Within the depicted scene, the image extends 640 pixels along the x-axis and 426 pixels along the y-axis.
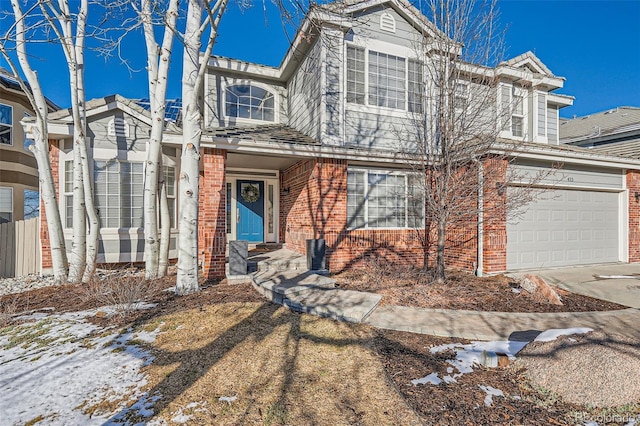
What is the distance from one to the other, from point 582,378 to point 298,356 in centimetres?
268

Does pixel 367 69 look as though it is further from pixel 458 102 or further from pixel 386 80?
pixel 458 102

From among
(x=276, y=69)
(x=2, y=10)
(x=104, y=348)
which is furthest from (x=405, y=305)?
(x=2, y=10)

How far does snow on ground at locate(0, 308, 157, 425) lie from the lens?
101 inches

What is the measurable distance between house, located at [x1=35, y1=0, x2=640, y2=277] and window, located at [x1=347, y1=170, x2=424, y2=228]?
1.2 inches

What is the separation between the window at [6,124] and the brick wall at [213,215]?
11004 mm

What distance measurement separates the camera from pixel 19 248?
8.66 metres

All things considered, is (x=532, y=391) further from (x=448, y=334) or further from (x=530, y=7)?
(x=530, y=7)

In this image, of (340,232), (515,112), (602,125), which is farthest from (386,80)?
(602,125)

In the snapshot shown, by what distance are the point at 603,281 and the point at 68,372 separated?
9958mm

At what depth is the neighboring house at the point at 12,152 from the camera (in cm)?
1192

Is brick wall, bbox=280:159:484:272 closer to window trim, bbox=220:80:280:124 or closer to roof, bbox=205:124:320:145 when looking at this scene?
roof, bbox=205:124:320:145

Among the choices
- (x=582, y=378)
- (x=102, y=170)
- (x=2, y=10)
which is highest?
(x=2, y=10)

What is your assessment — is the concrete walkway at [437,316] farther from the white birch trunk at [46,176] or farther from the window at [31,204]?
the window at [31,204]

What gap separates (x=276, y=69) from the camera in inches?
390
